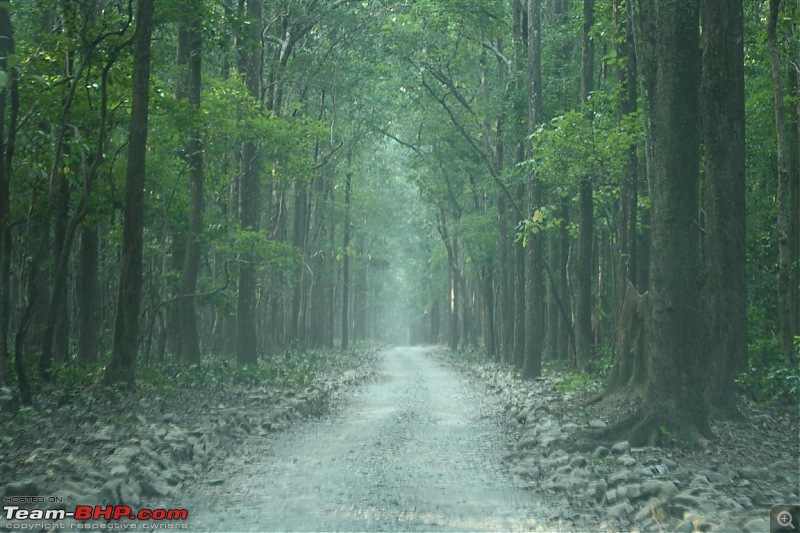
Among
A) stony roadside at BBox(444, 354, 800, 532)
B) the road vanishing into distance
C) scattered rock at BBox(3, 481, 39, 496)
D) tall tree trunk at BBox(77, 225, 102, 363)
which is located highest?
tall tree trunk at BBox(77, 225, 102, 363)

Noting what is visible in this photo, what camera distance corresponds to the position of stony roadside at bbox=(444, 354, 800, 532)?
7.34 metres

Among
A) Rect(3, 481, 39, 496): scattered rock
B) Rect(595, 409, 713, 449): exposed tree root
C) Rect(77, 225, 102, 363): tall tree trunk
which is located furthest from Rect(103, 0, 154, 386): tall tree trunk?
Rect(595, 409, 713, 449): exposed tree root

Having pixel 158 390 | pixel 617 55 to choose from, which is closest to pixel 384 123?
pixel 617 55

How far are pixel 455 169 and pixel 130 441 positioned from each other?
27.3 m

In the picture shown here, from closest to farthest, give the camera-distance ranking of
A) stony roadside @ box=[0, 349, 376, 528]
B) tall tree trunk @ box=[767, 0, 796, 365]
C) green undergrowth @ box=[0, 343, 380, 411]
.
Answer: stony roadside @ box=[0, 349, 376, 528] → green undergrowth @ box=[0, 343, 380, 411] → tall tree trunk @ box=[767, 0, 796, 365]

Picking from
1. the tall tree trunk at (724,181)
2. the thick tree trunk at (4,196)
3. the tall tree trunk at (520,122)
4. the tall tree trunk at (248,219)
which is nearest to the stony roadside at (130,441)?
the thick tree trunk at (4,196)

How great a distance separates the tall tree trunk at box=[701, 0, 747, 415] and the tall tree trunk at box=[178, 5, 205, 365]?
35.2 feet

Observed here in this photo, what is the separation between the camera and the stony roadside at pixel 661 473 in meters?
7.34

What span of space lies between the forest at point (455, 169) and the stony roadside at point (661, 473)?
0.66 meters

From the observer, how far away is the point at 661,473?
8742mm

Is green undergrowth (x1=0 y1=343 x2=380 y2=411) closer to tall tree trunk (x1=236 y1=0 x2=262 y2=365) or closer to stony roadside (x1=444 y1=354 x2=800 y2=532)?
tall tree trunk (x1=236 y1=0 x2=262 y2=365)

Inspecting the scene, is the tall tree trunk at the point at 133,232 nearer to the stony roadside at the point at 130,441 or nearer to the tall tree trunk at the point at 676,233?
the stony roadside at the point at 130,441

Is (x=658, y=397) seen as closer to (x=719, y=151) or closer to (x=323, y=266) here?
(x=719, y=151)

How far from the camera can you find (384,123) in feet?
123
